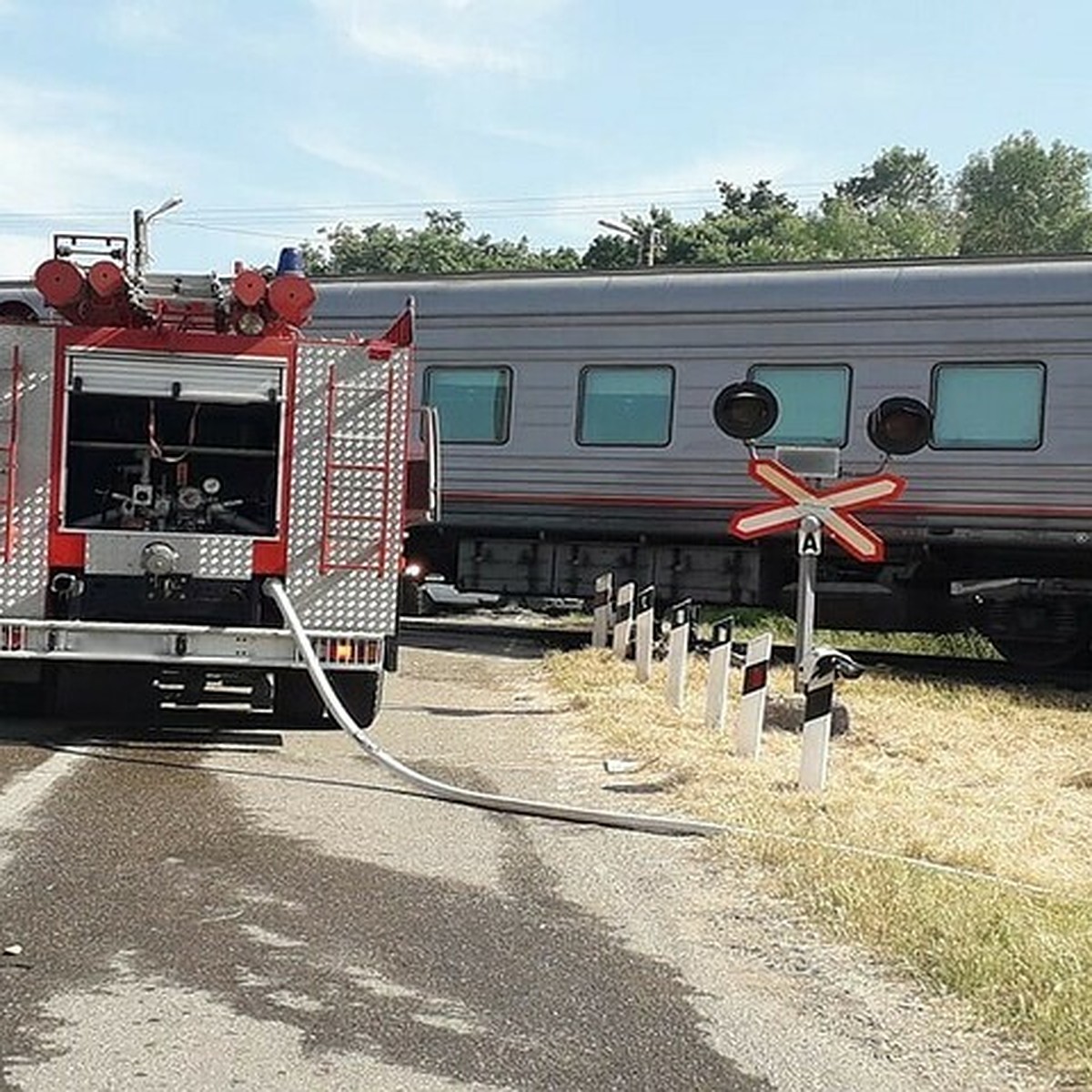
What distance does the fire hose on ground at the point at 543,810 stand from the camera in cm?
707

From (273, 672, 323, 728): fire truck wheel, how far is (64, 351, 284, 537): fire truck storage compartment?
3.37ft

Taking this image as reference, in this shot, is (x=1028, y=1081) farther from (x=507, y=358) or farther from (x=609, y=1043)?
(x=507, y=358)

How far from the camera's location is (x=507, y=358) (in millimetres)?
17297

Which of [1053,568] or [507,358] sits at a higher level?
[507,358]

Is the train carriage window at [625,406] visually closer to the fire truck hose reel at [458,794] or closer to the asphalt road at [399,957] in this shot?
the fire truck hose reel at [458,794]

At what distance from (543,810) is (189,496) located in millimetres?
3322

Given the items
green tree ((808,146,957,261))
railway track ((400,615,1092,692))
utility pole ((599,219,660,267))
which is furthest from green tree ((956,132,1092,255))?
railway track ((400,615,1092,692))

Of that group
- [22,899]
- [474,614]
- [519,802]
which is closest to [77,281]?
[519,802]

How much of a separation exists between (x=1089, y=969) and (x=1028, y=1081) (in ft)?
3.04

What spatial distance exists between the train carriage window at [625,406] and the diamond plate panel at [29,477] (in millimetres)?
8000

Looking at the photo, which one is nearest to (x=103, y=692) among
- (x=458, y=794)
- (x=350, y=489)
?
(x=350, y=489)

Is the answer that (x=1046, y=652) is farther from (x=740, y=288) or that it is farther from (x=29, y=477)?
(x=29, y=477)

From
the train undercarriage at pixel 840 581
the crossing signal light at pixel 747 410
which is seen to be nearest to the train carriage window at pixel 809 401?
the train undercarriage at pixel 840 581

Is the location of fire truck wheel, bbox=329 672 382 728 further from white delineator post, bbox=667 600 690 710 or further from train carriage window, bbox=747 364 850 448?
train carriage window, bbox=747 364 850 448
